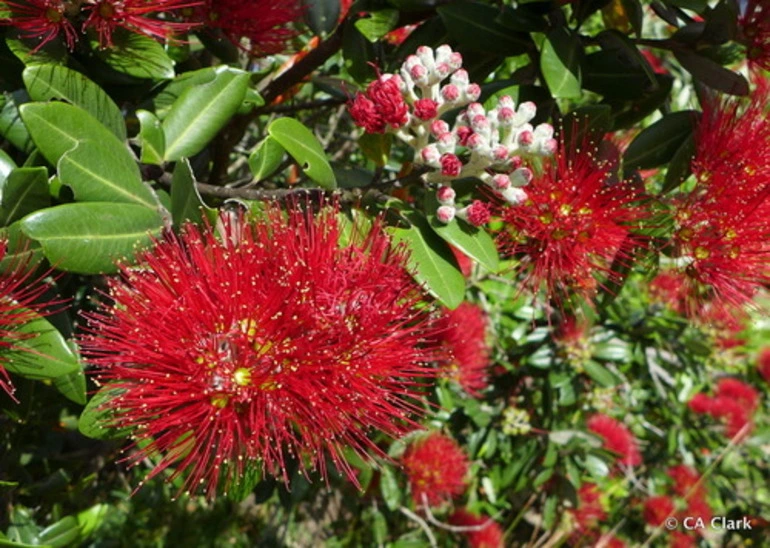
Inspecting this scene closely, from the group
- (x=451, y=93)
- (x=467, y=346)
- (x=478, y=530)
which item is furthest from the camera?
(x=478, y=530)

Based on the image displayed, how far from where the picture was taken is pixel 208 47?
154 centimetres

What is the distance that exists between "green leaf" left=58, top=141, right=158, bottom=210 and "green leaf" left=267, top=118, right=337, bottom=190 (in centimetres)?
23

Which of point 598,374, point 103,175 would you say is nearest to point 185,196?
point 103,175

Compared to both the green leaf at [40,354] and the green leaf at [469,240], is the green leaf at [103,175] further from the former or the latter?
the green leaf at [469,240]

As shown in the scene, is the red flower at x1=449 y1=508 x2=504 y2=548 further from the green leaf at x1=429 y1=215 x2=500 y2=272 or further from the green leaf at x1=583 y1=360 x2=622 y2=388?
the green leaf at x1=429 y1=215 x2=500 y2=272

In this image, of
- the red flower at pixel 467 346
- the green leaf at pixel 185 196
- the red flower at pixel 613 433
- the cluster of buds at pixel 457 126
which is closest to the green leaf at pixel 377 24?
the cluster of buds at pixel 457 126

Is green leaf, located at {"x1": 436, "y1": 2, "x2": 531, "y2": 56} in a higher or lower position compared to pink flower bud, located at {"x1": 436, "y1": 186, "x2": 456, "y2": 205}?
higher

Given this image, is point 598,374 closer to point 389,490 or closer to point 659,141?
point 389,490

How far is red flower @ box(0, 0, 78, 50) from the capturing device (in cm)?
114

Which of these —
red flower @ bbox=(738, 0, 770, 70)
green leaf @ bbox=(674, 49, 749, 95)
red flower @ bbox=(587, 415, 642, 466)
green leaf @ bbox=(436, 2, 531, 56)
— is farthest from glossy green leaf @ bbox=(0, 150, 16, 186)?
red flower @ bbox=(587, 415, 642, 466)

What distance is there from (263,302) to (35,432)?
1.37 m

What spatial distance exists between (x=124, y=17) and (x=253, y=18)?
349 millimetres

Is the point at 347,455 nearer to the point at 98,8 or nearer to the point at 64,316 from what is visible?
the point at 64,316

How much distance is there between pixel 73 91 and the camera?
116 cm
